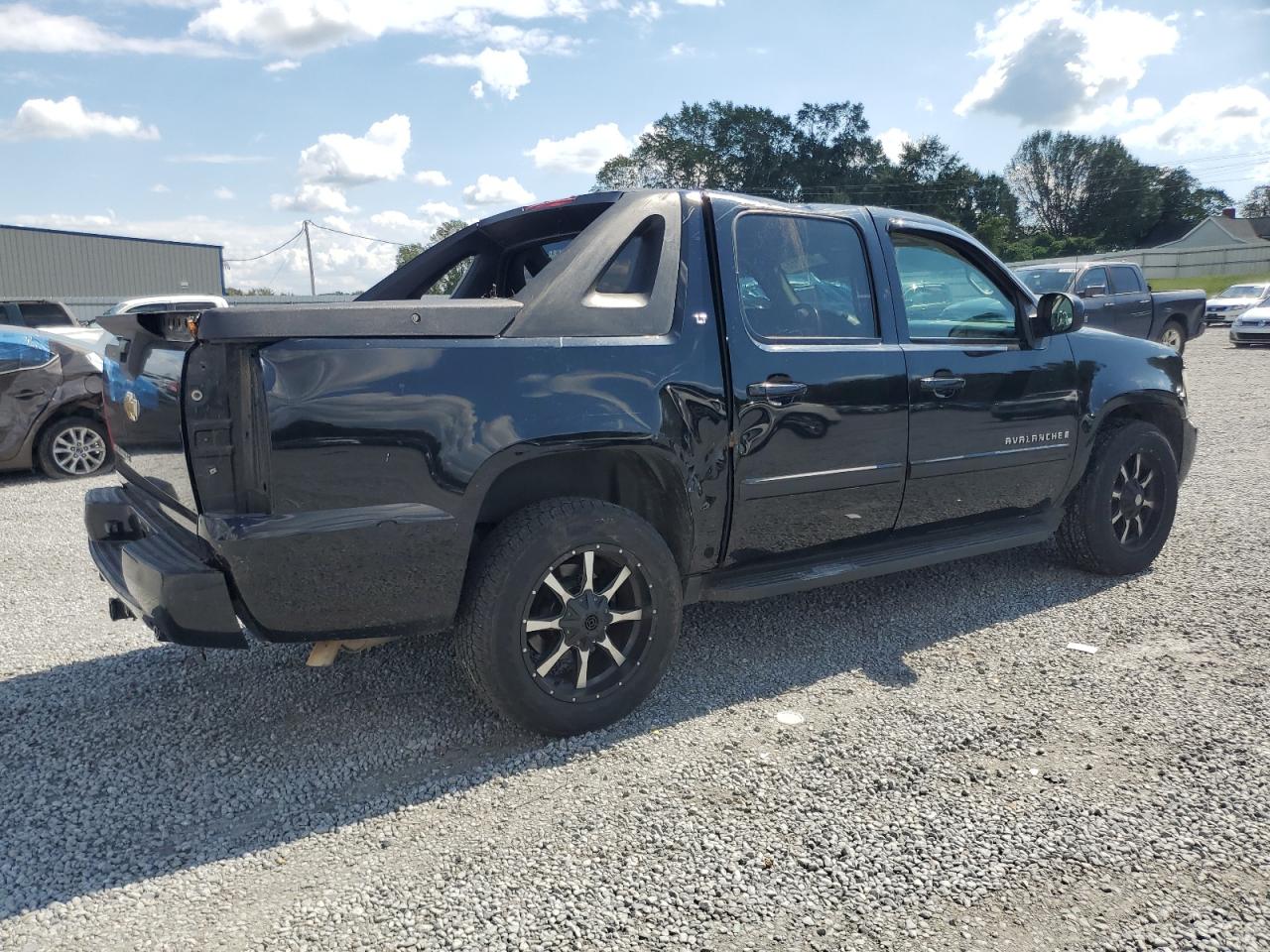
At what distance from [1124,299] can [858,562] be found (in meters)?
14.3

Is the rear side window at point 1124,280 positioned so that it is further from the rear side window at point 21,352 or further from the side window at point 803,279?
the rear side window at point 21,352

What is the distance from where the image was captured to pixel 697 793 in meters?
2.96

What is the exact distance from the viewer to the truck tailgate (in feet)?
9.53

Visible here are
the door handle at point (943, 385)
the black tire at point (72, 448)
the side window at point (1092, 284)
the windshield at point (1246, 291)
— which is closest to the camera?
the door handle at point (943, 385)

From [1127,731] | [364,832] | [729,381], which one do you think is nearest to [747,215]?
[729,381]

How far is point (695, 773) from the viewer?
3.09 meters

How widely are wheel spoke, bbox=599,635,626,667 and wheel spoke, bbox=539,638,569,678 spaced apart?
0.15 m

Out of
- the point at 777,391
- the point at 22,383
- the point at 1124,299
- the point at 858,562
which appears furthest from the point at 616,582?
the point at 1124,299

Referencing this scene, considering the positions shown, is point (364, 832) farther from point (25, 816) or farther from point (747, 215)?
point (747, 215)

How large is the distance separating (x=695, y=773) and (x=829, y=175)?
75858mm

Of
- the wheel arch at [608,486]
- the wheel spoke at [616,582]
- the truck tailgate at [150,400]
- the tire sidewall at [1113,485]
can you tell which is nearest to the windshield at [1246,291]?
the tire sidewall at [1113,485]

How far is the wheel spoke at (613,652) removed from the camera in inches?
131

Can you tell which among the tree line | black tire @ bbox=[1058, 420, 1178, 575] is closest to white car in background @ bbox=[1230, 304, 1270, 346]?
black tire @ bbox=[1058, 420, 1178, 575]

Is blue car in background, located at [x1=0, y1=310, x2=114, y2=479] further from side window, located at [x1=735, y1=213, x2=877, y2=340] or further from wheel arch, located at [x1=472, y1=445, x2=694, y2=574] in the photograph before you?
side window, located at [x1=735, y1=213, x2=877, y2=340]
